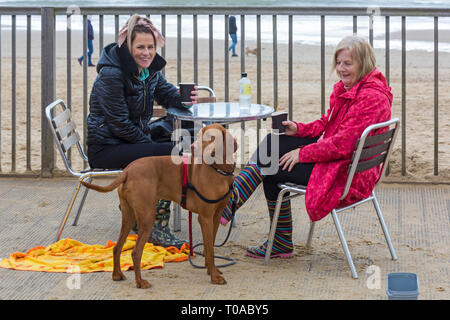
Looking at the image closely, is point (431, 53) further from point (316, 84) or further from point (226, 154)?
point (226, 154)

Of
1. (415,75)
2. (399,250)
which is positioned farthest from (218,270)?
(415,75)

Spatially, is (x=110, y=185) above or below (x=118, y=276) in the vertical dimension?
above

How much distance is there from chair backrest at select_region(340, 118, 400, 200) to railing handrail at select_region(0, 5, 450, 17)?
220 centimetres

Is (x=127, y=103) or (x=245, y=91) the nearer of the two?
(x=127, y=103)

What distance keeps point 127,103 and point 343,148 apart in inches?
60.7

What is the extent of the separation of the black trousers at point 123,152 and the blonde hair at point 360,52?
137 centimetres

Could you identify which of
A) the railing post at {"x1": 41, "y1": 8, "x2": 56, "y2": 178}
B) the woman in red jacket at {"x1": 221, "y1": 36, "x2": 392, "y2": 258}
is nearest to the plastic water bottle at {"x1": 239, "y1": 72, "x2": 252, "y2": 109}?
the woman in red jacket at {"x1": 221, "y1": 36, "x2": 392, "y2": 258}

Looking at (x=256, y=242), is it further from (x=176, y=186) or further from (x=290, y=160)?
(x=176, y=186)

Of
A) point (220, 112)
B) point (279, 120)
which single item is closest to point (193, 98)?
point (220, 112)

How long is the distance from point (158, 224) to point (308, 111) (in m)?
5.56

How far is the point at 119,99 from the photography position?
5090 millimetres

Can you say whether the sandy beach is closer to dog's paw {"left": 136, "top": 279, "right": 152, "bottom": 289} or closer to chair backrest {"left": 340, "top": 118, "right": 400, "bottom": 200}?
chair backrest {"left": 340, "top": 118, "right": 400, "bottom": 200}

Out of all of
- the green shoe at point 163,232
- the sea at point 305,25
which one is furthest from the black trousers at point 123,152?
the sea at point 305,25
